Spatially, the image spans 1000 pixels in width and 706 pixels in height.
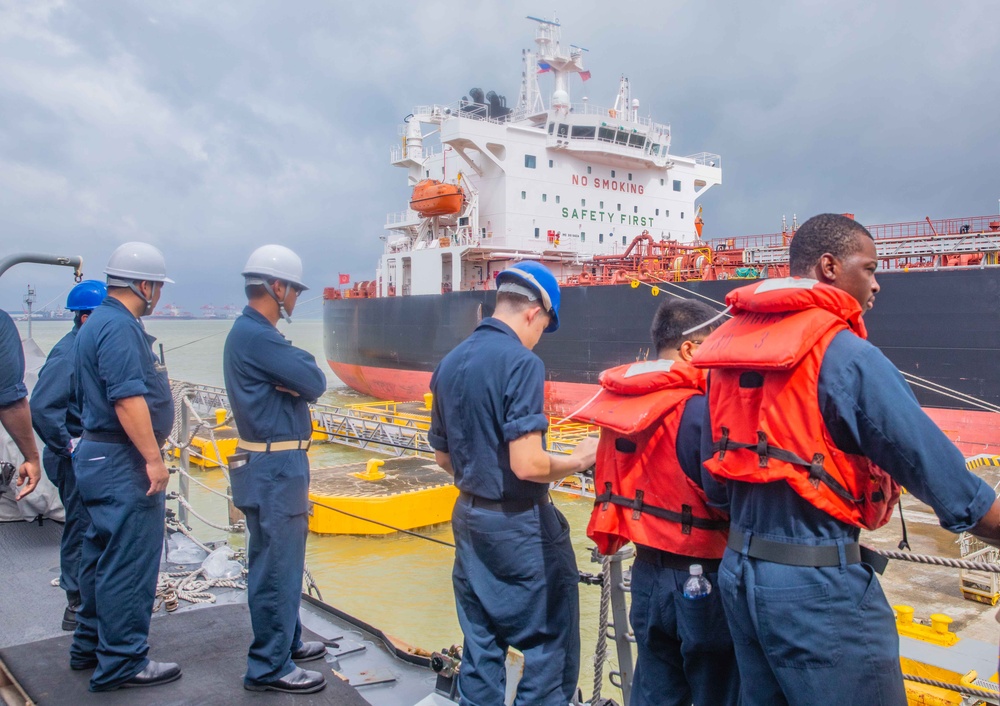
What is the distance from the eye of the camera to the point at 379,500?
9.88 metres

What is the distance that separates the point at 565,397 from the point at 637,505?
1578 centimetres

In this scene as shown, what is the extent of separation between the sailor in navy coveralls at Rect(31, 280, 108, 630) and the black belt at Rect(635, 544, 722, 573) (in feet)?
10.5

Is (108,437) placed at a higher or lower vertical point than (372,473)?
higher

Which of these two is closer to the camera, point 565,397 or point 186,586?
point 186,586

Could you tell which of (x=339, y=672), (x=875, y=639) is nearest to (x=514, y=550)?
(x=875, y=639)

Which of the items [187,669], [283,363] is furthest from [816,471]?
[187,669]

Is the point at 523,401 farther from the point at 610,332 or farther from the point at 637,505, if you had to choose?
the point at 610,332

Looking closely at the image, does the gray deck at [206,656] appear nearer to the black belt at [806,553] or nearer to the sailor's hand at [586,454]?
the sailor's hand at [586,454]

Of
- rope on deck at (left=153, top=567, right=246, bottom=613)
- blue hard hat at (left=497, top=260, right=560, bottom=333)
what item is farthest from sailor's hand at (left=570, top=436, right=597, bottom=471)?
rope on deck at (left=153, top=567, right=246, bottom=613)

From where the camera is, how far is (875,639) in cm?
159

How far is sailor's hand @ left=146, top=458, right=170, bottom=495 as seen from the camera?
9.53 ft

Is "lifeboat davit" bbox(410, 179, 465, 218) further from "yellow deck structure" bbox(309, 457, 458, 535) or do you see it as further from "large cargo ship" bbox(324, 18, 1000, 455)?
"yellow deck structure" bbox(309, 457, 458, 535)

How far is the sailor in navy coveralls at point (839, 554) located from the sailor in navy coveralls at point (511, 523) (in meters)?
0.65

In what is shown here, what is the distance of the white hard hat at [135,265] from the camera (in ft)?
10.1
